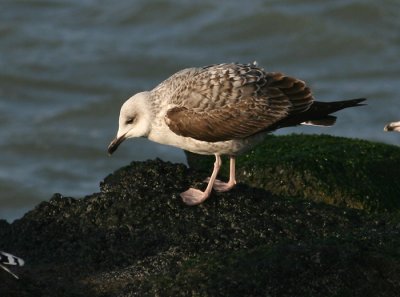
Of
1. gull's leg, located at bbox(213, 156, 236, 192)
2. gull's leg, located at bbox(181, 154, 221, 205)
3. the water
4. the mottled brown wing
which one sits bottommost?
the water

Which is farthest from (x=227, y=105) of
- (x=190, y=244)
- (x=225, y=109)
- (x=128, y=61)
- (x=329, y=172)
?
(x=128, y=61)

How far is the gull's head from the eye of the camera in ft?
29.5

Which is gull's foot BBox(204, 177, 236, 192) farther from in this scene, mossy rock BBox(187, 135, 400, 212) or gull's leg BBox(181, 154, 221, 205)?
mossy rock BBox(187, 135, 400, 212)

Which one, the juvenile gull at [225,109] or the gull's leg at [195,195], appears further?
the juvenile gull at [225,109]


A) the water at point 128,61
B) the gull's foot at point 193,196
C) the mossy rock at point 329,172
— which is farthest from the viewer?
the water at point 128,61

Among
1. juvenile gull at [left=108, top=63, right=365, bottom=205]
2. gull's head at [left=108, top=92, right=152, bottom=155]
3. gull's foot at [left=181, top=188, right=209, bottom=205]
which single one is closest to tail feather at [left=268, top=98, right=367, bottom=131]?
juvenile gull at [left=108, top=63, right=365, bottom=205]

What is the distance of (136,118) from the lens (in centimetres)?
909

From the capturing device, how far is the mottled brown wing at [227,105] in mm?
8789

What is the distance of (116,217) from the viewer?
7613 millimetres

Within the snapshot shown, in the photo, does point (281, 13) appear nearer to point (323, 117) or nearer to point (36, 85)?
point (36, 85)

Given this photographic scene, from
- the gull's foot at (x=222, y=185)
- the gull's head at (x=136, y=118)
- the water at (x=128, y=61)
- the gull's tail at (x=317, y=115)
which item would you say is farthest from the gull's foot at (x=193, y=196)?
the water at (x=128, y=61)

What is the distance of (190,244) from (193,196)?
0.86m

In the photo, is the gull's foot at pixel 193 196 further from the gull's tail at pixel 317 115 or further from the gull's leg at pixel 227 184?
the gull's tail at pixel 317 115

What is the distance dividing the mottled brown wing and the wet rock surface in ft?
1.34
